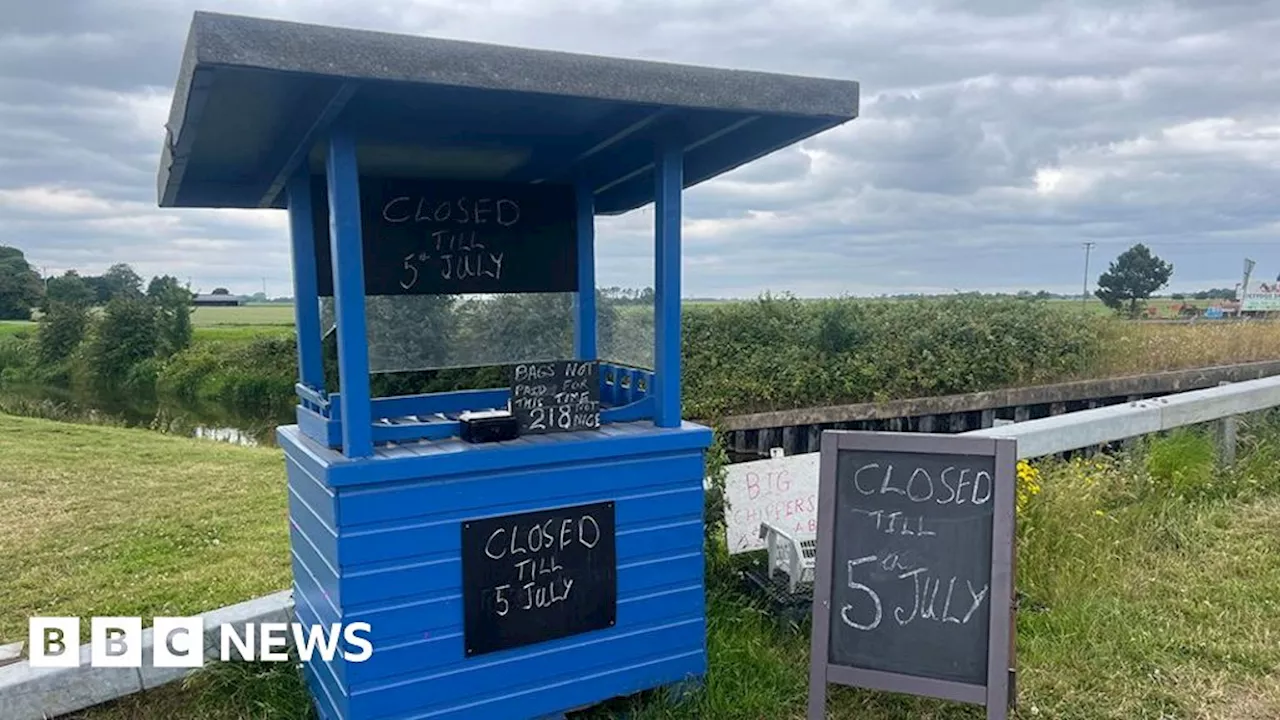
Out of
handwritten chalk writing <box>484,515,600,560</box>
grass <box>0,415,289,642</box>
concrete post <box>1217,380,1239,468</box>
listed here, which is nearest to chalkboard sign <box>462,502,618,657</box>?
handwritten chalk writing <box>484,515,600,560</box>

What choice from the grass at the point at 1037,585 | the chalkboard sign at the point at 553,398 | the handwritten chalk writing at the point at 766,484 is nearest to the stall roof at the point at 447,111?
the chalkboard sign at the point at 553,398

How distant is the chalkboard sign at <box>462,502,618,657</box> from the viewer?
276 centimetres

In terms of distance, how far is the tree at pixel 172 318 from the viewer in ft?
91.0

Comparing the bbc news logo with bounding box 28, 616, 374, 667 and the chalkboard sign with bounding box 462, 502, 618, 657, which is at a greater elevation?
the chalkboard sign with bounding box 462, 502, 618, 657

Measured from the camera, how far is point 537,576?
2.85m

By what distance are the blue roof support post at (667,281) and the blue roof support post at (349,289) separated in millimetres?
1056

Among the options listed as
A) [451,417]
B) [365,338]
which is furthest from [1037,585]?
[365,338]

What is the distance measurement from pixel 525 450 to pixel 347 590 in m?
0.69

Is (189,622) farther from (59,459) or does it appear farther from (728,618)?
(59,459)

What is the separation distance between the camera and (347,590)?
101 inches

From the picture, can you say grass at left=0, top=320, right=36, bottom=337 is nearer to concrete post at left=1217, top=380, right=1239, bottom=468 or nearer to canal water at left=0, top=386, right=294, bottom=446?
canal water at left=0, top=386, right=294, bottom=446

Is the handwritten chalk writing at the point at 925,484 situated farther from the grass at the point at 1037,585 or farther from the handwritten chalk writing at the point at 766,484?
the handwritten chalk writing at the point at 766,484

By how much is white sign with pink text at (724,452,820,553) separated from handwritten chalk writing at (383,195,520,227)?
167 cm

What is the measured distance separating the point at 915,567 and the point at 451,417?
1924 millimetres
